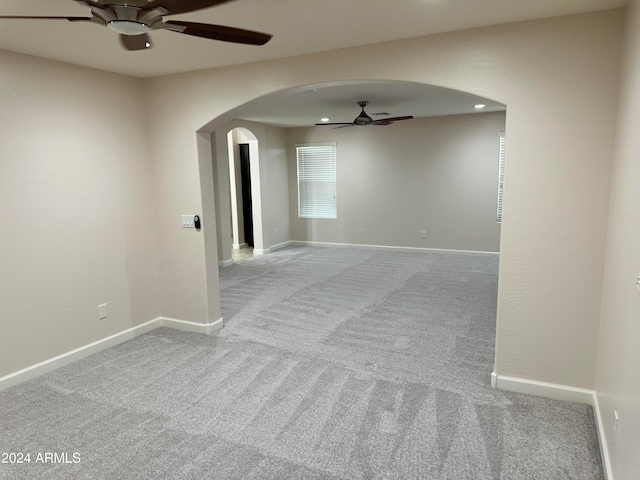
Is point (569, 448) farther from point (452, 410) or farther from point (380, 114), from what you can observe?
point (380, 114)

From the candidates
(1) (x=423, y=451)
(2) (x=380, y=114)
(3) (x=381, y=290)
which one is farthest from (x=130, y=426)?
(2) (x=380, y=114)

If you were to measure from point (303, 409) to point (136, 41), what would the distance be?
2.33 metres

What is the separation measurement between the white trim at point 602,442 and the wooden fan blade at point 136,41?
121 inches

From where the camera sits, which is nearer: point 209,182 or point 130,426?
point 130,426

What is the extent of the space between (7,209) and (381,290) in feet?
13.0

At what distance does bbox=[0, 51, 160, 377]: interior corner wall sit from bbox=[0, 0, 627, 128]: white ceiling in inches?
9.0

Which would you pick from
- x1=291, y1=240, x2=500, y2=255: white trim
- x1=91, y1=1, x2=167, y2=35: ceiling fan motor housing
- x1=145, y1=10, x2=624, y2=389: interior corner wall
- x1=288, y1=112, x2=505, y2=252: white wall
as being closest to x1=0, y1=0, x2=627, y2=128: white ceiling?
x1=145, y1=10, x2=624, y2=389: interior corner wall

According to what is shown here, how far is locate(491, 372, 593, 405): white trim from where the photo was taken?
269 centimetres

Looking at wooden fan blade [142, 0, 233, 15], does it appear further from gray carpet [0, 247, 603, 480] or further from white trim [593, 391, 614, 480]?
white trim [593, 391, 614, 480]

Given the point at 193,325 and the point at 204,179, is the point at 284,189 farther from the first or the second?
the point at 193,325

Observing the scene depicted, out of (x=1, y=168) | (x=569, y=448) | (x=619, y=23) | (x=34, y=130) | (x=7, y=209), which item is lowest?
(x=569, y=448)

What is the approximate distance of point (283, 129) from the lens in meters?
8.62

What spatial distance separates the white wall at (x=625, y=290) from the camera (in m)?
1.63

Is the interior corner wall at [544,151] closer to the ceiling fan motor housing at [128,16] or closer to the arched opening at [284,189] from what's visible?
the ceiling fan motor housing at [128,16]
